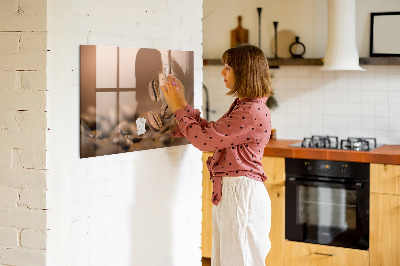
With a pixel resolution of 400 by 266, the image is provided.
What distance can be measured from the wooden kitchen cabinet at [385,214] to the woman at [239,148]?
146 centimetres

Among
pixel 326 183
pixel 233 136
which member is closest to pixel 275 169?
pixel 326 183

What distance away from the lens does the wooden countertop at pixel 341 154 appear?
4.04m

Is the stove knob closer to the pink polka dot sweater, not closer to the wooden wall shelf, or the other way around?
the wooden wall shelf

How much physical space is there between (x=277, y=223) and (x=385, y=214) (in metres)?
0.79

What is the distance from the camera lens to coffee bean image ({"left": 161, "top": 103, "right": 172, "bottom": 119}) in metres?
2.92

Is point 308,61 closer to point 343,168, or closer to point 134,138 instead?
point 343,168

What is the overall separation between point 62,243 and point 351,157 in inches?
93.4

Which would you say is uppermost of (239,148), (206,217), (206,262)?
(239,148)

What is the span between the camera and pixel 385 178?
405cm

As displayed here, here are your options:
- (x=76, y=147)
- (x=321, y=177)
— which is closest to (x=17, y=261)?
(x=76, y=147)

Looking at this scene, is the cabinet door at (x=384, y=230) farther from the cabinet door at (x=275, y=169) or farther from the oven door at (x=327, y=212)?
the cabinet door at (x=275, y=169)

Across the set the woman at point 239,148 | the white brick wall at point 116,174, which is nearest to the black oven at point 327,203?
the white brick wall at point 116,174

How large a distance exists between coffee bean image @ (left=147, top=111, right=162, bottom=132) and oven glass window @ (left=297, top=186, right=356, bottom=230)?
1767 mm

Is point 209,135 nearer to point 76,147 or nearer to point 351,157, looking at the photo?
point 76,147
